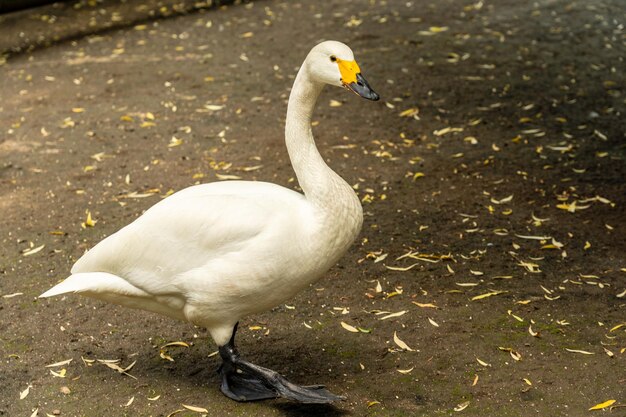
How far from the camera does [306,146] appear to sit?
3877mm

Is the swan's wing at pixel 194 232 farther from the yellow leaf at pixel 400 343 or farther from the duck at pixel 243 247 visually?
the yellow leaf at pixel 400 343

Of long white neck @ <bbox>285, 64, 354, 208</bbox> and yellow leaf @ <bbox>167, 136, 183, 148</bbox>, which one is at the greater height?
long white neck @ <bbox>285, 64, 354, 208</bbox>

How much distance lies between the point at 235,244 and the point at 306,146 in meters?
0.56

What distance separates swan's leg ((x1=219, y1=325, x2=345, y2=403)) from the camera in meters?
3.85

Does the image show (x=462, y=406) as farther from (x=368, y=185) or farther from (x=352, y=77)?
(x=368, y=185)

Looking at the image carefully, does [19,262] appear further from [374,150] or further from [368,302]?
[374,150]

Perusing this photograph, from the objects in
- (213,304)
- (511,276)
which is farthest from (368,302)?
(213,304)

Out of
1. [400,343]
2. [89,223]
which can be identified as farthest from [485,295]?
[89,223]

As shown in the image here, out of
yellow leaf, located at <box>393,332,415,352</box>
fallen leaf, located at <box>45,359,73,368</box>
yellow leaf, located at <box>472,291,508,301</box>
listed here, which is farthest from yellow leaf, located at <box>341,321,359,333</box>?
fallen leaf, located at <box>45,359,73,368</box>

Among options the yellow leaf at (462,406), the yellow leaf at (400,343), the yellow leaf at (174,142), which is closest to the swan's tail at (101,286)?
the yellow leaf at (400,343)

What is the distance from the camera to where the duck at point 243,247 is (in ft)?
12.0

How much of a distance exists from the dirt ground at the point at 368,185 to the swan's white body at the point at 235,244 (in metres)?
0.53

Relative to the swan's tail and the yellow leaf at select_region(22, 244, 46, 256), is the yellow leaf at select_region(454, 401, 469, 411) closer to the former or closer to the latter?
the swan's tail

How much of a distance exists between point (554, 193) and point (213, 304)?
320 cm
